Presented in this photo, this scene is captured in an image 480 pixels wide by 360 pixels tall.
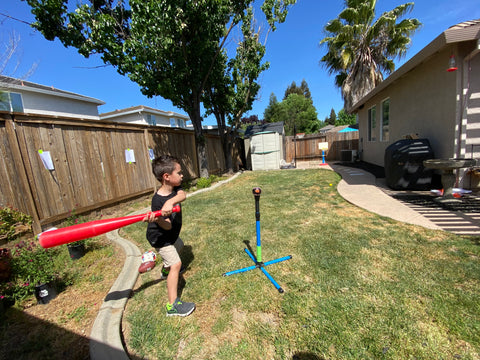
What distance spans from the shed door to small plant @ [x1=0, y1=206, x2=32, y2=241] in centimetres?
1094

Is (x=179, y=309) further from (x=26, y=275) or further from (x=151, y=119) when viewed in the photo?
(x=151, y=119)

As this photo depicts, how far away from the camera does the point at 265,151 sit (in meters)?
13.1

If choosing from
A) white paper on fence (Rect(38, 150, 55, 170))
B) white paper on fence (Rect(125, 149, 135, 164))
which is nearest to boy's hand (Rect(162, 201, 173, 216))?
white paper on fence (Rect(38, 150, 55, 170))

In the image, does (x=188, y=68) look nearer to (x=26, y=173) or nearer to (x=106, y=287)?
(x=26, y=173)

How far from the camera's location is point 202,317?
79.4 inches

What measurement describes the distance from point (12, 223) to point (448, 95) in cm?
924

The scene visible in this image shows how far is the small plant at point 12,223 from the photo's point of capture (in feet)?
11.5

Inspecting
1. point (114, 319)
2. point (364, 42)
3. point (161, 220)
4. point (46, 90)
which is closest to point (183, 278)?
point (114, 319)

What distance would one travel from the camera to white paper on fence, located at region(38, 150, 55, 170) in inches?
163

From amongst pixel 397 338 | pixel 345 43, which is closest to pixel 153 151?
pixel 397 338

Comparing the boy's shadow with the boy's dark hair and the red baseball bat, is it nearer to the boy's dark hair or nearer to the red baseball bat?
the red baseball bat

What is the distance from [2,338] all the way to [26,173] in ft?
10.2

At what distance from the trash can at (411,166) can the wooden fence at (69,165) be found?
721 cm

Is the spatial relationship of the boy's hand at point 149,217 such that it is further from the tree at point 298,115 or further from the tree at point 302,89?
the tree at point 302,89
